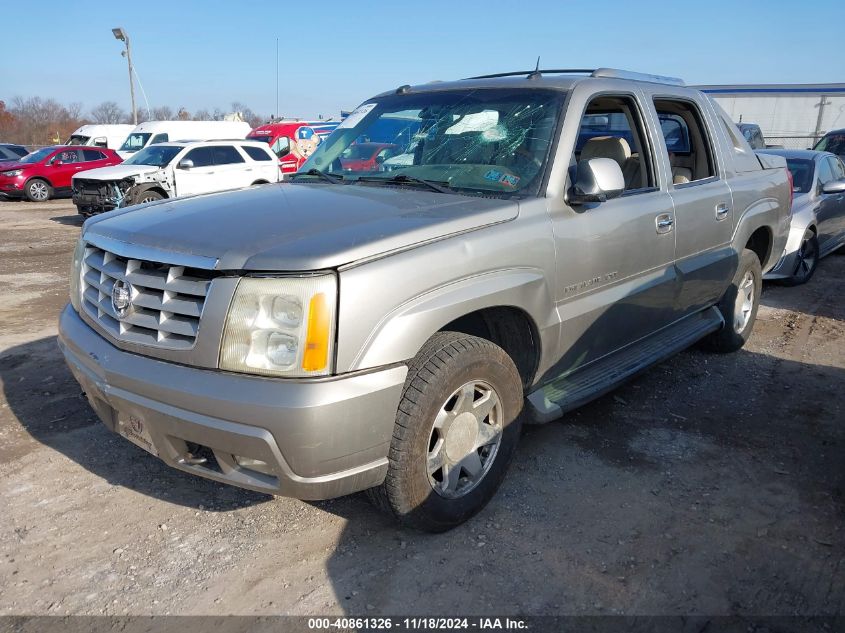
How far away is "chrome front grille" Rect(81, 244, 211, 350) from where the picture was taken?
2504 millimetres

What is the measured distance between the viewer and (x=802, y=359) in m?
5.46

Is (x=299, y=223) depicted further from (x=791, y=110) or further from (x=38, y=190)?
(x=791, y=110)

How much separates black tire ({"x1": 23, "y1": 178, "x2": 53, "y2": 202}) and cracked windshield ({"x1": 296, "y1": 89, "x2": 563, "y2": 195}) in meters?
18.1

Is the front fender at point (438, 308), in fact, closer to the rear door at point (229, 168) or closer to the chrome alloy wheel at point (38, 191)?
the rear door at point (229, 168)

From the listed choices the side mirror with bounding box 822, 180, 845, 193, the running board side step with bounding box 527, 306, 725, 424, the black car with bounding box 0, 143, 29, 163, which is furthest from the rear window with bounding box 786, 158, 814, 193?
the black car with bounding box 0, 143, 29, 163

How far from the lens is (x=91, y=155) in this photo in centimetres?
1977

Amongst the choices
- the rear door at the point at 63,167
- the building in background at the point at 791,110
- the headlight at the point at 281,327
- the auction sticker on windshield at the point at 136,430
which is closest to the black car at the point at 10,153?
the rear door at the point at 63,167

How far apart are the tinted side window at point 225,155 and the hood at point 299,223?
11.6 m

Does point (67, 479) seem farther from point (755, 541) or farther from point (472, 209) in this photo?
point (755, 541)

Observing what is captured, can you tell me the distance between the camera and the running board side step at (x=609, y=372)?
3373 mm

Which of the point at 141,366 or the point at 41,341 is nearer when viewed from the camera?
the point at 141,366

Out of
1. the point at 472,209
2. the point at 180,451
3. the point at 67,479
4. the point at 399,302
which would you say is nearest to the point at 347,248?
the point at 399,302

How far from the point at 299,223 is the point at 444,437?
108 cm

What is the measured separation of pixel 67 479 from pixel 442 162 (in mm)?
2523
